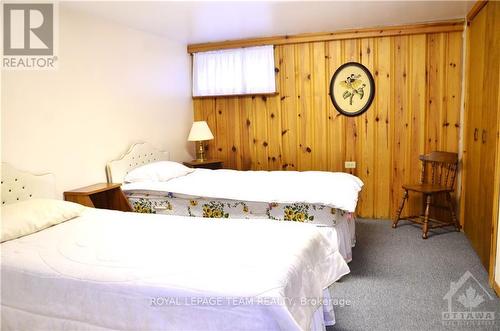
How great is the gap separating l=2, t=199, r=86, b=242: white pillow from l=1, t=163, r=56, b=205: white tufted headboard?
10.1 inches

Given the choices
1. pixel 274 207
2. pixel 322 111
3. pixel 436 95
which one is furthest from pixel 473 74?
pixel 274 207

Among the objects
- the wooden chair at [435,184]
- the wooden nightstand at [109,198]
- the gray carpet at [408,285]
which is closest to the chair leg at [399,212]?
the wooden chair at [435,184]

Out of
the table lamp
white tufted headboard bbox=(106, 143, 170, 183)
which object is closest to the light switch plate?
the table lamp

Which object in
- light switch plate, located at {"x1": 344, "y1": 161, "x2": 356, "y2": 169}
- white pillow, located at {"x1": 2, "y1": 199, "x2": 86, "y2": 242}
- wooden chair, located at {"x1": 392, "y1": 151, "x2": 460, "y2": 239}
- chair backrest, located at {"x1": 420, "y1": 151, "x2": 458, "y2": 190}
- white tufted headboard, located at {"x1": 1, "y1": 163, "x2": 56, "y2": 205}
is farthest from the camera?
light switch plate, located at {"x1": 344, "y1": 161, "x2": 356, "y2": 169}

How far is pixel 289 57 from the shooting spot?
184 inches

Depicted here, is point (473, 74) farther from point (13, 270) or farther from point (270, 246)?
point (13, 270)

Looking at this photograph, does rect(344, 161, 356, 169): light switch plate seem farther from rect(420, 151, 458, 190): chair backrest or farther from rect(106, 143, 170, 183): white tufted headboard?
rect(106, 143, 170, 183): white tufted headboard

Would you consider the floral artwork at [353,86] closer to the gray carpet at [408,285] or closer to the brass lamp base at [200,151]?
the gray carpet at [408,285]

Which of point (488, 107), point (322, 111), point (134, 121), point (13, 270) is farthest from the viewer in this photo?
point (322, 111)

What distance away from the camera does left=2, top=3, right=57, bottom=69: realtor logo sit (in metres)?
2.67

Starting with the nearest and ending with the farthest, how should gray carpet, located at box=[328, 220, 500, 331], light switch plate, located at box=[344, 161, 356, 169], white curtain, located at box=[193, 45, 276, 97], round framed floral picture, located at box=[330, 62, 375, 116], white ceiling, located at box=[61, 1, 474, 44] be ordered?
gray carpet, located at box=[328, 220, 500, 331], white ceiling, located at box=[61, 1, 474, 44], round framed floral picture, located at box=[330, 62, 375, 116], light switch plate, located at box=[344, 161, 356, 169], white curtain, located at box=[193, 45, 276, 97]

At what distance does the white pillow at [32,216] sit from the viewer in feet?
7.22

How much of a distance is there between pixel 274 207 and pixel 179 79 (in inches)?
98.0

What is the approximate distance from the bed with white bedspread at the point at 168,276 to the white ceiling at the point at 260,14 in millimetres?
1932
